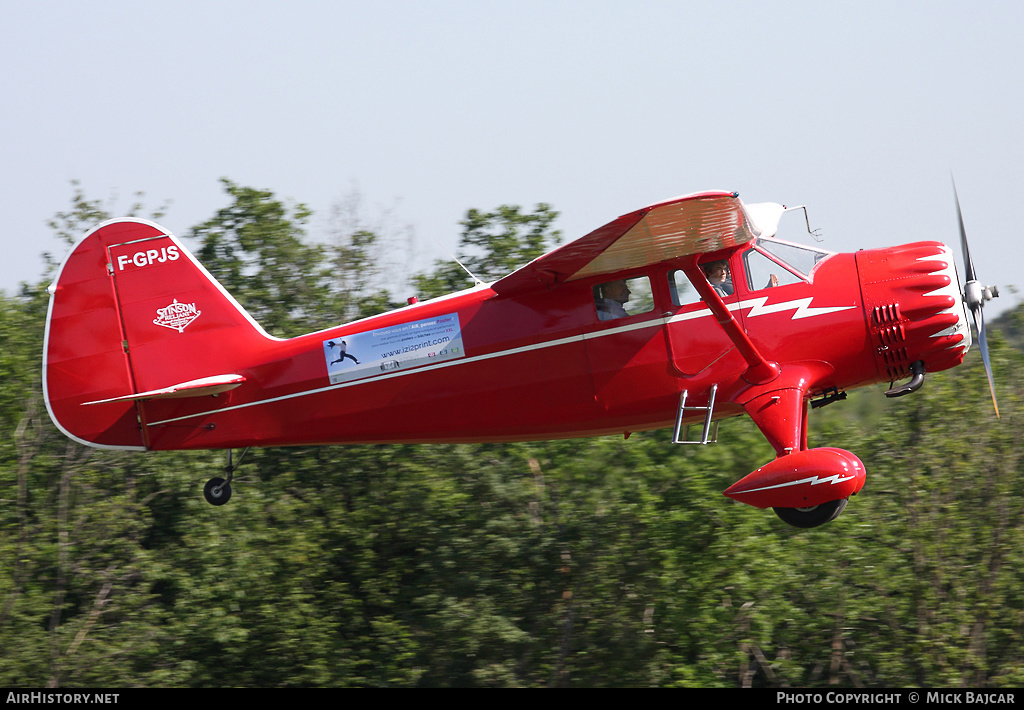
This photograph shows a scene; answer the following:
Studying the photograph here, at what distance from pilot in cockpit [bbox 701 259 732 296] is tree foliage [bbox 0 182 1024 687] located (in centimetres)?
542

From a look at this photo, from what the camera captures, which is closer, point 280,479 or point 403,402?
point 403,402

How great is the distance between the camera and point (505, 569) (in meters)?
13.9

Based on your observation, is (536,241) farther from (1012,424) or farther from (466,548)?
(1012,424)

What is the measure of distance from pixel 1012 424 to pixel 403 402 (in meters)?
10.7

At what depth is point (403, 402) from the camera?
9062mm

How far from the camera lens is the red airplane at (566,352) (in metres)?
8.34

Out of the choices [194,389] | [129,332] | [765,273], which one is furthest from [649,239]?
[129,332]

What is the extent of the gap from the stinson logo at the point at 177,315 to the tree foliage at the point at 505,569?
4949 millimetres

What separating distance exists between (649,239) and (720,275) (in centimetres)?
100

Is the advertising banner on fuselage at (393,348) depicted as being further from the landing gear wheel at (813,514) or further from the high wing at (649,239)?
the landing gear wheel at (813,514)

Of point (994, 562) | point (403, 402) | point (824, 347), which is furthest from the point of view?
point (994, 562)

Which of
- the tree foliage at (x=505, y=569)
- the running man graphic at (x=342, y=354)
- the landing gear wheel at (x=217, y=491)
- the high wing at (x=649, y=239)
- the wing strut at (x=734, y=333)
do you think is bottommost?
the tree foliage at (x=505, y=569)

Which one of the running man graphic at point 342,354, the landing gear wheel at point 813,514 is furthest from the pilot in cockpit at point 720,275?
the running man graphic at point 342,354

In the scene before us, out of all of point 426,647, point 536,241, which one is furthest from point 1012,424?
point 426,647
